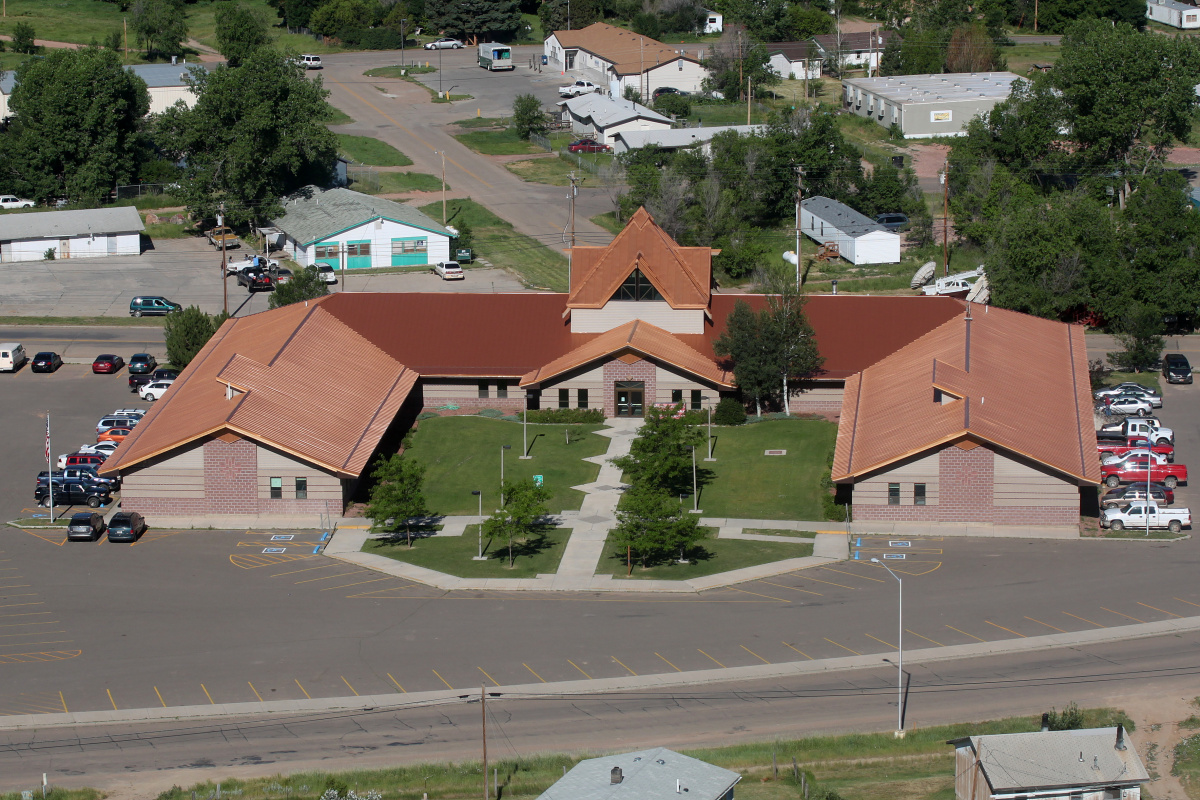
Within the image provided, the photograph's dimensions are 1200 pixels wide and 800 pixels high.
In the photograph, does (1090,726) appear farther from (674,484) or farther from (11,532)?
(11,532)

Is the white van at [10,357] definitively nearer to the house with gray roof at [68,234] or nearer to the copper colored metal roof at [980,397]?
the house with gray roof at [68,234]

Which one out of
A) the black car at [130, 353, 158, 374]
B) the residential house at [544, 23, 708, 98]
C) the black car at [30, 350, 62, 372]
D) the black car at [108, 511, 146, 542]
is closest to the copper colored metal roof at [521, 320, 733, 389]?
the black car at [108, 511, 146, 542]

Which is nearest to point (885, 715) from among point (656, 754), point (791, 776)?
point (791, 776)

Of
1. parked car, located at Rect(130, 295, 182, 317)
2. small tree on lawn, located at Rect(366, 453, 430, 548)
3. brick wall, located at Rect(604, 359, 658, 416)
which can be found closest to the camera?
small tree on lawn, located at Rect(366, 453, 430, 548)

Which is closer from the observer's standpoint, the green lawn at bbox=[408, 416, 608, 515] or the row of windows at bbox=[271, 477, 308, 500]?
the row of windows at bbox=[271, 477, 308, 500]

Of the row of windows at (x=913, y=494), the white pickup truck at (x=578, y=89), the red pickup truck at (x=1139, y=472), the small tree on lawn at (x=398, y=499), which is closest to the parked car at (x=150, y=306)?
the small tree on lawn at (x=398, y=499)

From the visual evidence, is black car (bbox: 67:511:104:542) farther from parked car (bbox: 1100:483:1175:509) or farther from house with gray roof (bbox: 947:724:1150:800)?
parked car (bbox: 1100:483:1175:509)
